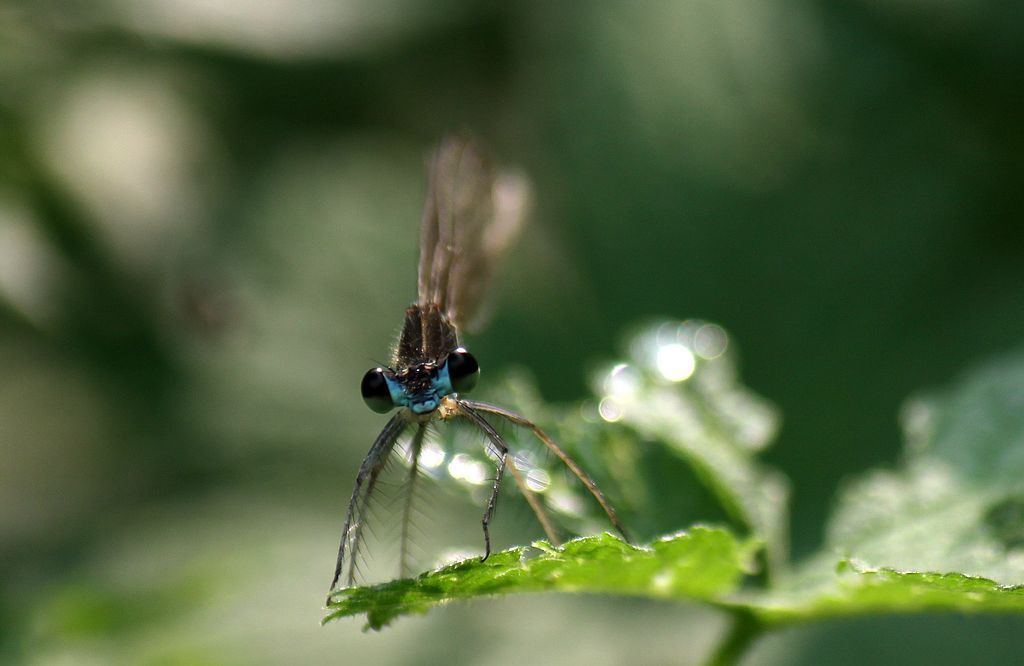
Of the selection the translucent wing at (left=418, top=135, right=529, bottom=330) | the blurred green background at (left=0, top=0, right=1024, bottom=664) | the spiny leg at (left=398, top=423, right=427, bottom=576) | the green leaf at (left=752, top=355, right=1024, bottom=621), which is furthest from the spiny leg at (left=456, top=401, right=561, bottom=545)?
the blurred green background at (left=0, top=0, right=1024, bottom=664)

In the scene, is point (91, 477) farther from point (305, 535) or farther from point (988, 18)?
point (988, 18)

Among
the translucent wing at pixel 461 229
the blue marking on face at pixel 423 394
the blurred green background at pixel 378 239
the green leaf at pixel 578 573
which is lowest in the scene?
the green leaf at pixel 578 573

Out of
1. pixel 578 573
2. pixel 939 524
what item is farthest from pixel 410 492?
pixel 939 524

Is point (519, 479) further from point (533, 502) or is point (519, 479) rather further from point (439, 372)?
point (439, 372)

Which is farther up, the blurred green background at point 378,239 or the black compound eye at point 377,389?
the blurred green background at point 378,239

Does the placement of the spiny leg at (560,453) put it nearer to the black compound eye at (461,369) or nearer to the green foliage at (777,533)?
the black compound eye at (461,369)

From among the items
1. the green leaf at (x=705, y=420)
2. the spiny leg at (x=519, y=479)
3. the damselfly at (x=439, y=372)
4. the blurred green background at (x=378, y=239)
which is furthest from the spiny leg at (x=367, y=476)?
the blurred green background at (x=378, y=239)
